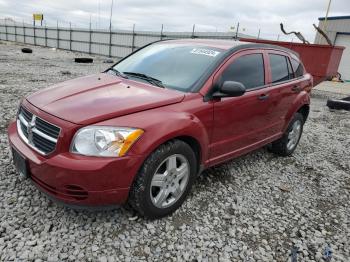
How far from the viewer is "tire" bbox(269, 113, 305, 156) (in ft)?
16.2

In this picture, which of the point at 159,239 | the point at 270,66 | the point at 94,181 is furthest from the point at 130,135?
the point at 270,66

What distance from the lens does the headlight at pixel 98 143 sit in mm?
2461

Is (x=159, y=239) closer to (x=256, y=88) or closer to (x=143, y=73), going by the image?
(x=143, y=73)

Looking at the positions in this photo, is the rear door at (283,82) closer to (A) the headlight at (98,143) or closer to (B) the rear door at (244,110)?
(B) the rear door at (244,110)

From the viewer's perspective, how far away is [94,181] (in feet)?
7.98

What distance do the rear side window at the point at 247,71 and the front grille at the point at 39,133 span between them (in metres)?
1.82

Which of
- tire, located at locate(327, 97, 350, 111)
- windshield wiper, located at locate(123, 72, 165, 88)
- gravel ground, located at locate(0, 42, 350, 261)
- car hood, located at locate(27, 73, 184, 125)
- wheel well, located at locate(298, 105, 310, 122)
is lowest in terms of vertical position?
gravel ground, located at locate(0, 42, 350, 261)

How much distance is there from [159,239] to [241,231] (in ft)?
2.70

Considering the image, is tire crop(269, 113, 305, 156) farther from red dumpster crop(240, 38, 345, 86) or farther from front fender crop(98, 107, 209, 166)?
red dumpster crop(240, 38, 345, 86)

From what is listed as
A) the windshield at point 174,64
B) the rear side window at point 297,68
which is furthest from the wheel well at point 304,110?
the windshield at point 174,64

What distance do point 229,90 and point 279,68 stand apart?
1.73m

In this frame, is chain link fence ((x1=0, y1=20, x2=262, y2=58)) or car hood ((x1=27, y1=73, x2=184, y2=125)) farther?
chain link fence ((x1=0, y1=20, x2=262, y2=58))

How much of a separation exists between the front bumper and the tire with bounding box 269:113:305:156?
3.07 m

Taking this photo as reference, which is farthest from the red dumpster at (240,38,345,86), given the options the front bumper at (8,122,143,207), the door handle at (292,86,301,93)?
the front bumper at (8,122,143,207)
